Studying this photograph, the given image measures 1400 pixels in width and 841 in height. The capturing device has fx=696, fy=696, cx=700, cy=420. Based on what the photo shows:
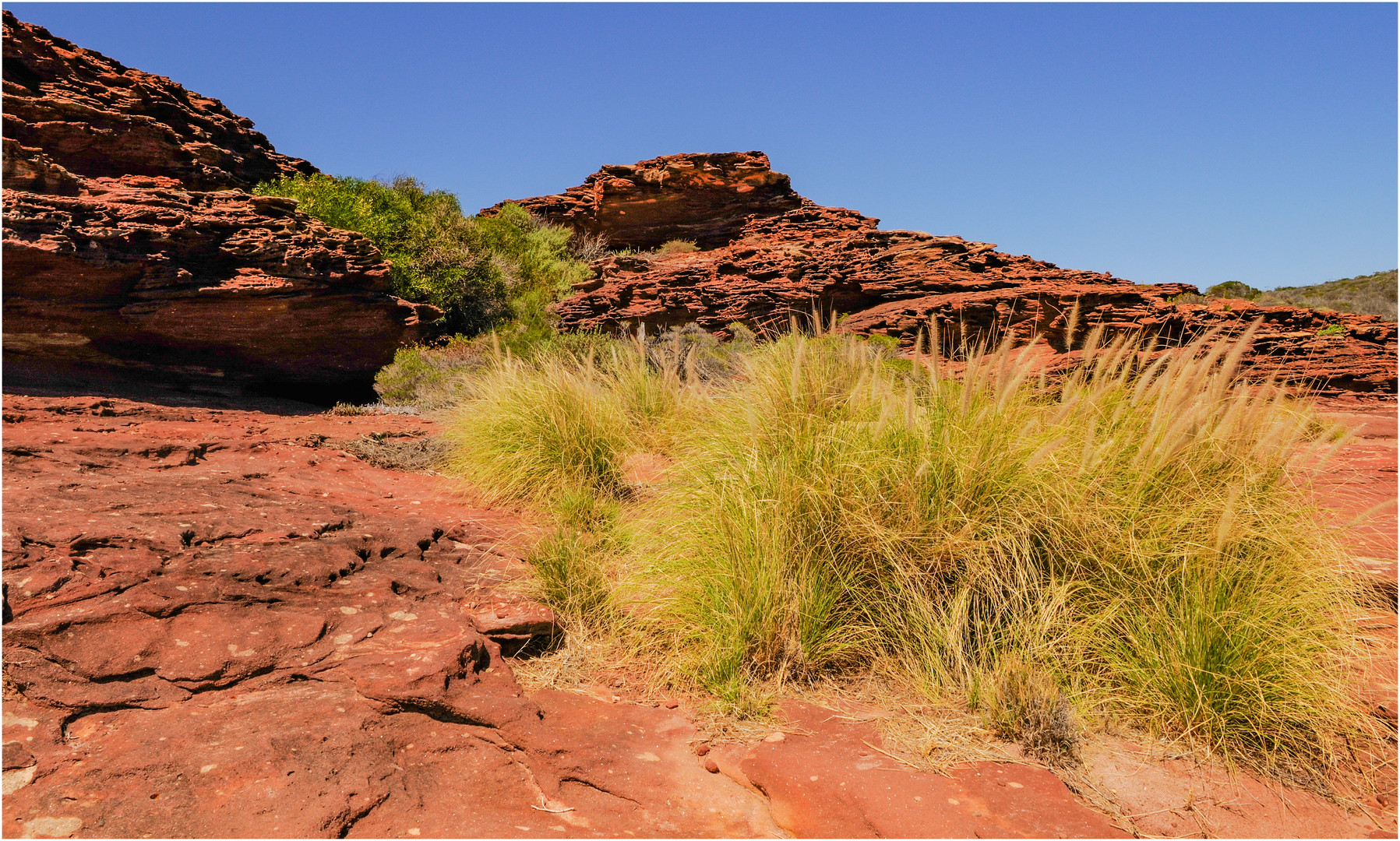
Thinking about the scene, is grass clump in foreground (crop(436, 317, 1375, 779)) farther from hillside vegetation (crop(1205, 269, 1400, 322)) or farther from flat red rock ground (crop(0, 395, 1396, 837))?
hillside vegetation (crop(1205, 269, 1400, 322))

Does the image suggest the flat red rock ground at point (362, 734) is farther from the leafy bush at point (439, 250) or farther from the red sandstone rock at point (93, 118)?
the leafy bush at point (439, 250)

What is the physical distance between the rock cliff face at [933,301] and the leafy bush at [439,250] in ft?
8.10

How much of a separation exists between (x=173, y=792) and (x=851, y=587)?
263cm

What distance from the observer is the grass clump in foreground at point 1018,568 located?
2822mm

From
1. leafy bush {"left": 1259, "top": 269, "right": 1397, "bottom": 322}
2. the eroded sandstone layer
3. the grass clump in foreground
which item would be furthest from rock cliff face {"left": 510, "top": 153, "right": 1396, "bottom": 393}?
leafy bush {"left": 1259, "top": 269, "right": 1397, "bottom": 322}

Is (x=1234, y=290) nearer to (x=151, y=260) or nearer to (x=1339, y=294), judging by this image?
(x=1339, y=294)

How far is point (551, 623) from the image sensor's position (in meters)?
3.61

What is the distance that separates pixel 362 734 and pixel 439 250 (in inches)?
618

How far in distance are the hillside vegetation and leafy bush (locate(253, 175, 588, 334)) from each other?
2047 centimetres

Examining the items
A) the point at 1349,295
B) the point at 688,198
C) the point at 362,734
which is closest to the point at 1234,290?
the point at 1349,295

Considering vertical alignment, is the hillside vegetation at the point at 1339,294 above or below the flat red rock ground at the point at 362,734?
above

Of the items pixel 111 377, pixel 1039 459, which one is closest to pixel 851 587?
pixel 1039 459

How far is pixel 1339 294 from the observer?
2844 cm

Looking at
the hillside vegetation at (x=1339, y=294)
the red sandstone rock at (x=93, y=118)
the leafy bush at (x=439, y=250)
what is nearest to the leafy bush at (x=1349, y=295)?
the hillside vegetation at (x=1339, y=294)
